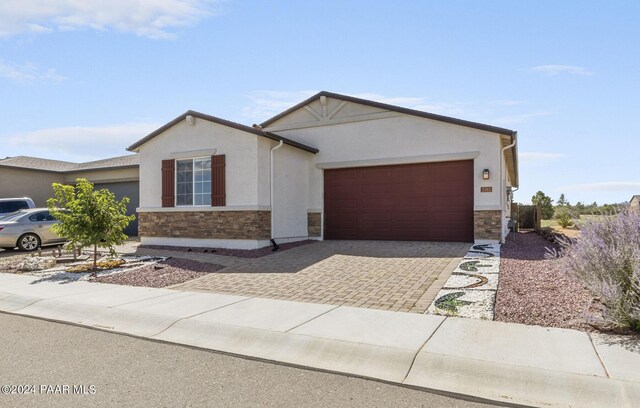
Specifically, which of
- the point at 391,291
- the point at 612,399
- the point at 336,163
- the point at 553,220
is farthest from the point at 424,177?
the point at 553,220

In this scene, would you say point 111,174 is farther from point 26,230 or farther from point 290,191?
point 290,191

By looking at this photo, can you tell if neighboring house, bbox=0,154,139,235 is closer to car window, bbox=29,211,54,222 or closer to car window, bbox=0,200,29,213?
car window, bbox=0,200,29,213

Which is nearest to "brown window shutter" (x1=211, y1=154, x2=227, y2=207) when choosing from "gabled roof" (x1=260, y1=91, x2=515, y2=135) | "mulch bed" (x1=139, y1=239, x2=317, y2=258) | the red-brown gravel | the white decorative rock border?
"mulch bed" (x1=139, y1=239, x2=317, y2=258)

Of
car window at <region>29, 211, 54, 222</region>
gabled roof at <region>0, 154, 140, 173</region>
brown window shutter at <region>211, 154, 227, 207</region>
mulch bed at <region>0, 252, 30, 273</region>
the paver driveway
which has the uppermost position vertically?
gabled roof at <region>0, 154, 140, 173</region>

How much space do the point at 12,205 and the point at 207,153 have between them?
851 cm

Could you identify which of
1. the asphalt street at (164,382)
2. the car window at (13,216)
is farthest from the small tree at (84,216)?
the asphalt street at (164,382)

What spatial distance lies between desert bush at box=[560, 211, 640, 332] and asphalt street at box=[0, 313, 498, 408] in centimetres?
255

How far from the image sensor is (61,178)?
22.4 metres

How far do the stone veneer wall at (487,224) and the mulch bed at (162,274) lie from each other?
25.6ft

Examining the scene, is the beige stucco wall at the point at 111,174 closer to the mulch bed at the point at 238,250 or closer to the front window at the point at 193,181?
the front window at the point at 193,181

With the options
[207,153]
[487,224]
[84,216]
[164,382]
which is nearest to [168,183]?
[207,153]

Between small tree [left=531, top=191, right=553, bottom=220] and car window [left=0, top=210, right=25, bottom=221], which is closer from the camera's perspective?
car window [left=0, top=210, right=25, bottom=221]

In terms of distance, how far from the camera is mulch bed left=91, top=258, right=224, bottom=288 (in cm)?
887

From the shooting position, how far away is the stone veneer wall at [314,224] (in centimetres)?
1545
